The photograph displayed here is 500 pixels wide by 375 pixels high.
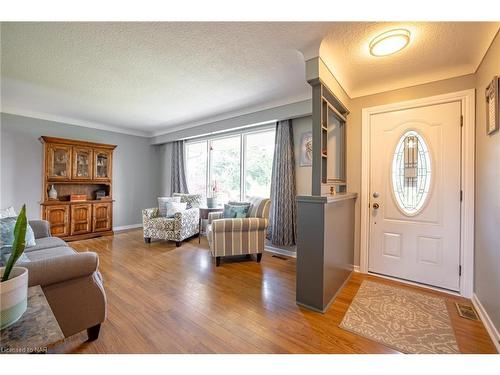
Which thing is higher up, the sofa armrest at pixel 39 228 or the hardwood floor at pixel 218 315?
the sofa armrest at pixel 39 228

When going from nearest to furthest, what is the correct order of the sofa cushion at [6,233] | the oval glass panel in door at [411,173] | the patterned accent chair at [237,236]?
the sofa cushion at [6,233] → the oval glass panel in door at [411,173] → the patterned accent chair at [237,236]

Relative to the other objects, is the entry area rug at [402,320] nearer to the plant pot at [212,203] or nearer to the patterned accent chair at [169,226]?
the plant pot at [212,203]

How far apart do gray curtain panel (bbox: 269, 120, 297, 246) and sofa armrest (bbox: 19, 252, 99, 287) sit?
99.6 inches

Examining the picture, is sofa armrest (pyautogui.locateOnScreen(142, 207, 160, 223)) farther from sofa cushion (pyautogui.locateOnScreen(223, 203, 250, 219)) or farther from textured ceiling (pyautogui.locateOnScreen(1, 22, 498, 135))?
textured ceiling (pyautogui.locateOnScreen(1, 22, 498, 135))

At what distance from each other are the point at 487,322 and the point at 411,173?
1445 millimetres

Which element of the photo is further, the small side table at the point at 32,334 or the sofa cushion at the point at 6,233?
the sofa cushion at the point at 6,233

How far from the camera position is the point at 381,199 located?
2625mm

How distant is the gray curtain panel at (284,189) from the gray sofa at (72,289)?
2491 millimetres

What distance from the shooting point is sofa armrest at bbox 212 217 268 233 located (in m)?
2.98

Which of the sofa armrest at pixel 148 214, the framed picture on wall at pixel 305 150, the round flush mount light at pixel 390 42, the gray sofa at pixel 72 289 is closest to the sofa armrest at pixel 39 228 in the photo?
the sofa armrest at pixel 148 214

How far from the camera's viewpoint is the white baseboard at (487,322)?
1.52 meters

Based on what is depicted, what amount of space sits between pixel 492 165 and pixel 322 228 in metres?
1.36

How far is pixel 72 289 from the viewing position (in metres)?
1.39

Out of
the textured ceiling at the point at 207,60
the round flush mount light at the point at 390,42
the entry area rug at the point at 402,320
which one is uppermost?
the textured ceiling at the point at 207,60
